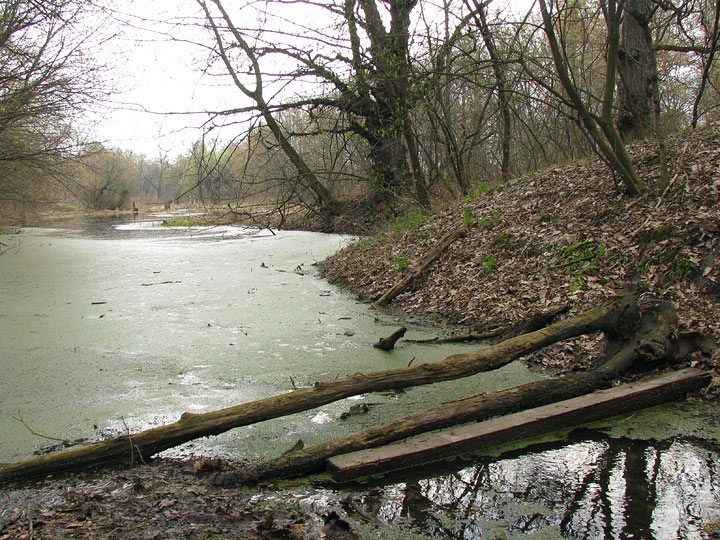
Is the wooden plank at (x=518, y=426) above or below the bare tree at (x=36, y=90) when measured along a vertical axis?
below

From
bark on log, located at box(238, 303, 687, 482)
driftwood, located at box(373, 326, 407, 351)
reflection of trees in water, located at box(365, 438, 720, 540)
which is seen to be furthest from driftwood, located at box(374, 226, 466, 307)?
reflection of trees in water, located at box(365, 438, 720, 540)

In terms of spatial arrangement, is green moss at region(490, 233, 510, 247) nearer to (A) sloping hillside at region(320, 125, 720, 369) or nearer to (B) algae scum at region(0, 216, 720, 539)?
(A) sloping hillside at region(320, 125, 720, 369)

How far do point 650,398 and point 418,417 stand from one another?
1.49m

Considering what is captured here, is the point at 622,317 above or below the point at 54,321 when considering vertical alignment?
above

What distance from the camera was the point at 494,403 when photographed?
119 inches

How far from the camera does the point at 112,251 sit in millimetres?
13867

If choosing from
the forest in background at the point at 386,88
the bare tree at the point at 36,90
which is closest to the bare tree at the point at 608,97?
the forest in background at the point at 386,88

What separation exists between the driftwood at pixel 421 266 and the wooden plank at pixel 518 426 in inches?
152

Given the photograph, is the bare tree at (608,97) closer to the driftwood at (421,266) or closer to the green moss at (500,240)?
the green moss at (500,240)

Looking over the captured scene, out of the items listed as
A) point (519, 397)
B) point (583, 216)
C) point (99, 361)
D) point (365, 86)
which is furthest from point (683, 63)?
point (99, 361)

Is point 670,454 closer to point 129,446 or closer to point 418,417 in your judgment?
point 418,417

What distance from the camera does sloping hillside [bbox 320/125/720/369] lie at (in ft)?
14.2

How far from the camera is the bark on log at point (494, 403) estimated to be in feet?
8.38

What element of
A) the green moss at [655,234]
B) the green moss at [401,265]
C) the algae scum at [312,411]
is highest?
the green moss at [655,234]
